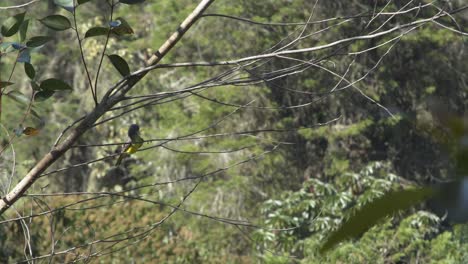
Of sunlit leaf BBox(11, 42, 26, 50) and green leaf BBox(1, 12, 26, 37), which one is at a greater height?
green leaf BBox(1, 12, 26, 37)

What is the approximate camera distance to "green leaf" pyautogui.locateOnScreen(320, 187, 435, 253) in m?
0.54

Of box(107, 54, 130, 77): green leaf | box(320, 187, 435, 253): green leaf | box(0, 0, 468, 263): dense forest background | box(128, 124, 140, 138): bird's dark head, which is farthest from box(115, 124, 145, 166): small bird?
box(0, 0, 468, 263): dense forest background

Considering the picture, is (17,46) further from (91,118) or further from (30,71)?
(91,118)

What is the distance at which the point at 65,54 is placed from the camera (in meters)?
18.2

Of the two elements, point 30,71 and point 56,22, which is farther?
point 30,71

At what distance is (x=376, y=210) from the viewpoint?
0.55 meters

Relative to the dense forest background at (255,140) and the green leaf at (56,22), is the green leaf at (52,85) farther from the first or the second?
the dense forest background at (255,140)

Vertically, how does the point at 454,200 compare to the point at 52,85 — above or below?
above

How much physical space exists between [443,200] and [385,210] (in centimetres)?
4

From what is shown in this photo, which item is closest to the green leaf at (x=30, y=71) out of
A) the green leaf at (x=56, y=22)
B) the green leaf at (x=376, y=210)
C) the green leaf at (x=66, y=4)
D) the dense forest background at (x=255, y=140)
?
the green leaf at (x=56, y=22)

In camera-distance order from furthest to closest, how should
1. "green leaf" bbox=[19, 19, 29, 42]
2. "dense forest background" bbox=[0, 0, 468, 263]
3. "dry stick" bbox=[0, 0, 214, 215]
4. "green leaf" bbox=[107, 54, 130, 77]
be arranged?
"dense forest background" bbox=[0, 0, 468, 263]
"green leaf" bbox=[19, 19, 29, 42]
"green leaf" bbox=[107, 54, 130, 77]
"dry stick" bbox=[0, 0, 214, 215]

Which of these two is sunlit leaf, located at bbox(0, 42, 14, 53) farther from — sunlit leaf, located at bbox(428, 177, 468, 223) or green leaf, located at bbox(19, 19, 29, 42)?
sunlit leaf, located at bbox(428, 177, 468, 223)

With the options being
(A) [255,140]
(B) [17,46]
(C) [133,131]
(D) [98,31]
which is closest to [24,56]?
(B) [17,46]

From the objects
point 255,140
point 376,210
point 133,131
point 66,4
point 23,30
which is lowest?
Answer: point 255,140
